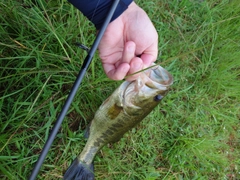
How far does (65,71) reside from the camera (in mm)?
1959

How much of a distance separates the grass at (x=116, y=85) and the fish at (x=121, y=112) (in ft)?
0.38

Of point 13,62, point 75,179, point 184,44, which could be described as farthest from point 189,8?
point 75,179

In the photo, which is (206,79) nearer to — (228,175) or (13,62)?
(228,175)

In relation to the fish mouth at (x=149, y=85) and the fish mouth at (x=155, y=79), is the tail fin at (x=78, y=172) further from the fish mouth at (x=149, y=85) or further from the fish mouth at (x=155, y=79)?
the fish mouth at (x=155, y=79)

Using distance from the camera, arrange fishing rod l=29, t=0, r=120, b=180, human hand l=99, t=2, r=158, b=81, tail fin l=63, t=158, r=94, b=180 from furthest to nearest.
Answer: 1. tail fin l=63, t=158, r=94, b=180
2. human hand l=99, t=2, r=158, b=81
3. fishing rod l=29, t=0, r=120, b=180

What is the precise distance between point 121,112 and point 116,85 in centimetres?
49

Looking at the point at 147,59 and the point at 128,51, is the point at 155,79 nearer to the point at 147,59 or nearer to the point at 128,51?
the point at 147,59

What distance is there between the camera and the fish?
1716 millimetres

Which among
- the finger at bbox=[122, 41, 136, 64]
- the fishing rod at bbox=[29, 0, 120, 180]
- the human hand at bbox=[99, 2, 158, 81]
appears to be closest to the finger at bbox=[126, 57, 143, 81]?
the finger at bbox=[122, 41, 136, 64]

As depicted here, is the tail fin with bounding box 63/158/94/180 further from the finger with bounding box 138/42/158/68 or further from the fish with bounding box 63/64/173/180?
the finger with bounding box 138/42/158/68

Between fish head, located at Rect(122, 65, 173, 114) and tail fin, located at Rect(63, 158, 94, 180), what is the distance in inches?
24.0

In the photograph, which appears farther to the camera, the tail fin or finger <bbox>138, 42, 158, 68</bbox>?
the tail fin

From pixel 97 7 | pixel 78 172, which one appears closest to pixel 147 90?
pixel 97 7

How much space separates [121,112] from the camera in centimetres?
189
